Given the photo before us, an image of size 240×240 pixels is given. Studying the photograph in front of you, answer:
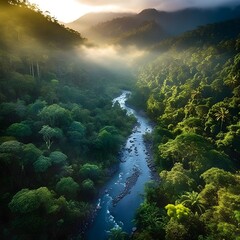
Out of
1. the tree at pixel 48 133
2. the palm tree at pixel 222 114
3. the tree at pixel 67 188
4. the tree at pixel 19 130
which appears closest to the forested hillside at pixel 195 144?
the palm tree at pixel 222 114

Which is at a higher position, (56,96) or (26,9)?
(26,9)

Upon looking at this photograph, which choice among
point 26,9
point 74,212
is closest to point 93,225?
point 74,212

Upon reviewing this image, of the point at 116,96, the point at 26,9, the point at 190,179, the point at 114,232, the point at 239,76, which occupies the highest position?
the point at 26,9

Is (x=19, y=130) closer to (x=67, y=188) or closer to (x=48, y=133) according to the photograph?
(x=48, y=133)

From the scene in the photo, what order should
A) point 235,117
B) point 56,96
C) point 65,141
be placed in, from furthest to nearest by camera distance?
point 56,96 → point 235,117 → point 65,141

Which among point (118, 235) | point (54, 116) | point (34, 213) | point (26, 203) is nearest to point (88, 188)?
point (118, 235)

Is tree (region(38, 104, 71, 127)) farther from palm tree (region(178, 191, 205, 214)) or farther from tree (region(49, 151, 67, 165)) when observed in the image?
palm tree (region(178, 191, 205, 214))

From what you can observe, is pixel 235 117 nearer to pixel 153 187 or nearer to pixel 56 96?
pixel 153 187
